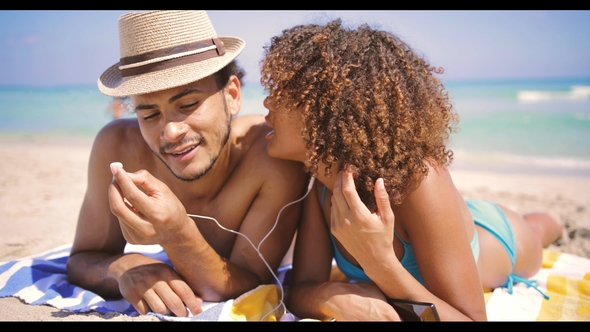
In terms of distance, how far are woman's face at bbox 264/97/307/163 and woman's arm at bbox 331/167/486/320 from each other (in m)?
0.41

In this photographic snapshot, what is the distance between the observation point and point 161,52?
112 inches

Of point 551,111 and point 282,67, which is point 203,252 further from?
point 551,111

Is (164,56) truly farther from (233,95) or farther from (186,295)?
(186,295)

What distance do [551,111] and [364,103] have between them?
63.1 ft

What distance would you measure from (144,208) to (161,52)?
3.34 ft

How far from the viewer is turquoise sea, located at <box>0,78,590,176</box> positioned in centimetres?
1070

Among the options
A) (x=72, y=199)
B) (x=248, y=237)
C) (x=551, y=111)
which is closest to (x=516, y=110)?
(x=551, y=111)

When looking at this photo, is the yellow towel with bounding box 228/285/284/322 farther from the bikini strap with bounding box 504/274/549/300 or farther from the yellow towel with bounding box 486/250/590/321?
the bikini strap with bounding box 504/274/549/300

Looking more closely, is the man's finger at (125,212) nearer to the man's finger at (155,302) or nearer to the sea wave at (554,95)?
the man's finger at (155,302)

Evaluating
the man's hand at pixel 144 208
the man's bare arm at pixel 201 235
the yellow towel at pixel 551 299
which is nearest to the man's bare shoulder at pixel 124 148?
the man's bare arm at pixel 201 235

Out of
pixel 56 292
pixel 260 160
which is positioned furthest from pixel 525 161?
pixel 56 292

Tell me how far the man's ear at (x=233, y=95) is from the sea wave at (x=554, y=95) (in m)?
24.4

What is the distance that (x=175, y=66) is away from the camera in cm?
284

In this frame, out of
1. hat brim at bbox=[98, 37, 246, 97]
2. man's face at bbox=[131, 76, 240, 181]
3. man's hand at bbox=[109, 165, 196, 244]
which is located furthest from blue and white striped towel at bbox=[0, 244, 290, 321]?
hat brim at bbox=[98, 37, 246, 97]
